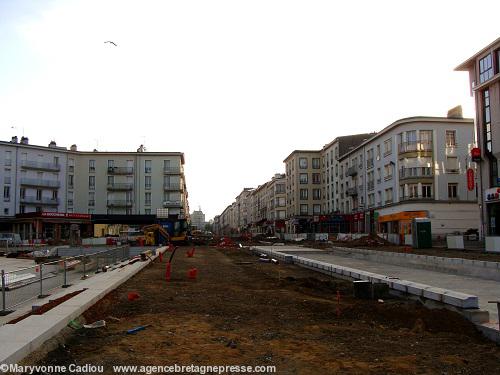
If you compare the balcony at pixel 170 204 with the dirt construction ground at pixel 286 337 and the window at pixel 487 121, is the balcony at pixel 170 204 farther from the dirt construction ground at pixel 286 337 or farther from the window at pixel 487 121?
the dirt construction ground at pixel 286 337

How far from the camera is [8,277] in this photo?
10898mm

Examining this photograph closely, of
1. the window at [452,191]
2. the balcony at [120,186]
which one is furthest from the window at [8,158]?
the window at [452,191]

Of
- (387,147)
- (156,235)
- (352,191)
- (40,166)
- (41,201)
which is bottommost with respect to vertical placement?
(156,235)

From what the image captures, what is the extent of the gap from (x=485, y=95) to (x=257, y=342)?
4102 centimetres

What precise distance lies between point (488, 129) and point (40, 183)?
209 ft

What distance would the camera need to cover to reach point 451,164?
182 ft

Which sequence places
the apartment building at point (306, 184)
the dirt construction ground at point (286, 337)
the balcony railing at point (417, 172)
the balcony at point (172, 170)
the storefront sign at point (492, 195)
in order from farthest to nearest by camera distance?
1. the apartment building at point (306, 184)
2. the balcony at point (172, 170)
3. the balcony railing at point (417, 172)
4. the storefront sign at point (492, 195)
5. the dirt construction ground at point (286, 337)

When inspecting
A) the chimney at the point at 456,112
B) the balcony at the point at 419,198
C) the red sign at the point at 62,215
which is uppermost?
the chimney at the point at 456,112

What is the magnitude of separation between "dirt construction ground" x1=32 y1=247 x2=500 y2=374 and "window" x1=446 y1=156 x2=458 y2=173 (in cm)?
4803

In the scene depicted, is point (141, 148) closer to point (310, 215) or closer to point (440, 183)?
point (310, 215)

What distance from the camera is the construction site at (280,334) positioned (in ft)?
20.5

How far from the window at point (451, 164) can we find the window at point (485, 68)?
1546 cm

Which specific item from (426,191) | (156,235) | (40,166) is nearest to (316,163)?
(426,191)

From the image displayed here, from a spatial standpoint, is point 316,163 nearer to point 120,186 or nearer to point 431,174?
point 120,186
